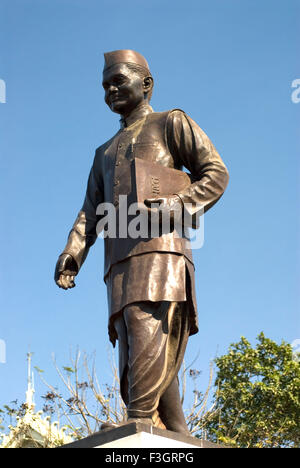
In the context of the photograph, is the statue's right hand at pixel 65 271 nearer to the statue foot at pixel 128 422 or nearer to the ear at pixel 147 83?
the statue foot at pixel 128 422

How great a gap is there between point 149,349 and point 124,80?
7.46 feet

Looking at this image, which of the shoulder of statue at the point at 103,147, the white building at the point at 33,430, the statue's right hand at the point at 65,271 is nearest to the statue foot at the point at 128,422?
the statue's right hand at the point at 65,271

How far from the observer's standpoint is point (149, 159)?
598 centimetres

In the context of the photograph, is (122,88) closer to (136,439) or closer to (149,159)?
(149,159)

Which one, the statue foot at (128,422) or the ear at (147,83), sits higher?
the ear at (147,83)

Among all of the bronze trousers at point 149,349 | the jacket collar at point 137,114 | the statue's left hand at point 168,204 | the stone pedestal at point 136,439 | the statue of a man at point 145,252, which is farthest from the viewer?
the jacket collar at point 137,114

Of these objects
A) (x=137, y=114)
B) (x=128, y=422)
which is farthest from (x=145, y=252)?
A: (x=137, y=114)

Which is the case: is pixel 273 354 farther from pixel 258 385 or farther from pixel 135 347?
pixel 135 347

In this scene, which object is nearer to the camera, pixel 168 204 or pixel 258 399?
pixel 168 204

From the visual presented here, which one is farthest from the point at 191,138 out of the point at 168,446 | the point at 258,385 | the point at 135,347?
the point at 258,385

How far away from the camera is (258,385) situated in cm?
1720

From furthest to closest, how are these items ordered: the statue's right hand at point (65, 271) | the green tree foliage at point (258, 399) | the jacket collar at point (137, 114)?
the green tree foliage at point (258, 399) < the jacket collar at point (137, 114) < the statue's right hand at point (65, 271)

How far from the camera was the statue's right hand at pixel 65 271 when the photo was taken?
6.08 m
